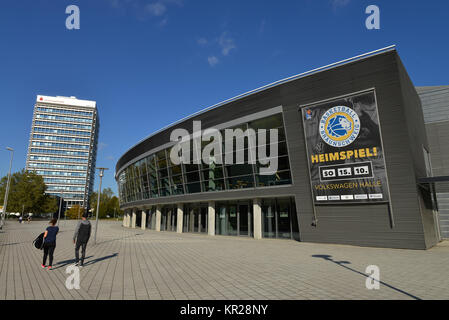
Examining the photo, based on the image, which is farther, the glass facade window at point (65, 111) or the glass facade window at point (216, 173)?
the glass facade window at point (65, 111)

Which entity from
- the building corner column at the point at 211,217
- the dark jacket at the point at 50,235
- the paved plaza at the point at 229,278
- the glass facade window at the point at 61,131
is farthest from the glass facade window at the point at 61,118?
the dark jacket at the point at 50,235

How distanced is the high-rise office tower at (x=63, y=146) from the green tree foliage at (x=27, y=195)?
39897mm

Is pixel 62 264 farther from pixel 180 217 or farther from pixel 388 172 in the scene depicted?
pixel 180 217

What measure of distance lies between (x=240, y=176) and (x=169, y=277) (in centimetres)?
1417

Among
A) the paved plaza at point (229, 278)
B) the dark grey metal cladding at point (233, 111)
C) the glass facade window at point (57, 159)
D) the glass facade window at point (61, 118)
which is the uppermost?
the glass facade window at point (61, 118)

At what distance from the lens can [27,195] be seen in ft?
219

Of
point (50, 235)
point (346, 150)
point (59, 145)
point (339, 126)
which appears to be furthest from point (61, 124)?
point (346, 150)

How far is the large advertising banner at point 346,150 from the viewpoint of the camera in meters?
15.0

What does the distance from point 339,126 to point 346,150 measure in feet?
5.41

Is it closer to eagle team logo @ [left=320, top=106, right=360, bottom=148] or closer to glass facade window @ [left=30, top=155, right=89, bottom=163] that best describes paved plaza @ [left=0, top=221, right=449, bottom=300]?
eagle team logo @ [left=320, top=106, right=360, bottom=148]

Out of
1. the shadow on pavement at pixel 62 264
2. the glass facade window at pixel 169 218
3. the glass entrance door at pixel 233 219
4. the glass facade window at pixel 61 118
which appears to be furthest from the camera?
the glass facade window at pixel 61 118

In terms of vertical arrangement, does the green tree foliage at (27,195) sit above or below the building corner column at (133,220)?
above

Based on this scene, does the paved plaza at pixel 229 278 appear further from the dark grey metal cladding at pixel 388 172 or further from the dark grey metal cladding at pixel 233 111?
the dark grey metal cladding at pixel 233 111

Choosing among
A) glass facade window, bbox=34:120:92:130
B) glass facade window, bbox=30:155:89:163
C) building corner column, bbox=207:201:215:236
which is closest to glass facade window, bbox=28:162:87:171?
glass facade window, bbox=30:155:89:163
